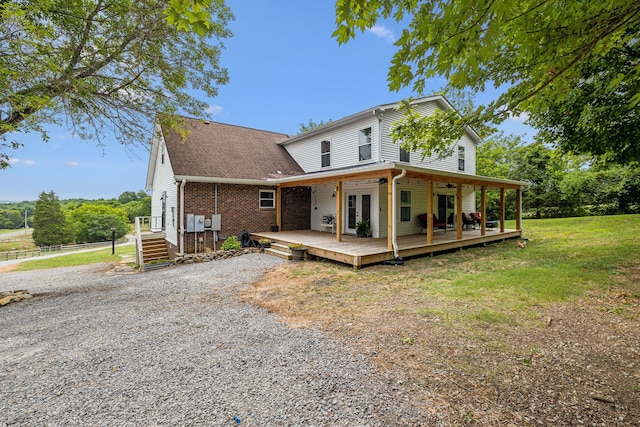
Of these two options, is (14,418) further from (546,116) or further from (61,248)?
(61,248)

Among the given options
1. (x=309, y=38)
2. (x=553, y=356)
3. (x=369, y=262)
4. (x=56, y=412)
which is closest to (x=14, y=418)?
Result: (x=56, y=412)

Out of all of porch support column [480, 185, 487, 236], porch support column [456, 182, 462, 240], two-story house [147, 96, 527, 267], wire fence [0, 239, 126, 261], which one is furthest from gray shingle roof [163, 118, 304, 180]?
wire fence [0, 239, 126, 261]

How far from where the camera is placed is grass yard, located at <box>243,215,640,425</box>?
2615 mm

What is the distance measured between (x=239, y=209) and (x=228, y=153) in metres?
3.25

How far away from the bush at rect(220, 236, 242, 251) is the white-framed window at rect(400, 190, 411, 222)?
7045 mm

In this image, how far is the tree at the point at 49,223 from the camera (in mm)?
42938

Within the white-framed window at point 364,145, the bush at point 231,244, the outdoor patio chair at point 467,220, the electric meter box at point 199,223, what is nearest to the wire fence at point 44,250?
the electric meter box at point 199,223

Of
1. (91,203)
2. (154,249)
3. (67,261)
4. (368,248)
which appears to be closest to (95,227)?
(91,203)

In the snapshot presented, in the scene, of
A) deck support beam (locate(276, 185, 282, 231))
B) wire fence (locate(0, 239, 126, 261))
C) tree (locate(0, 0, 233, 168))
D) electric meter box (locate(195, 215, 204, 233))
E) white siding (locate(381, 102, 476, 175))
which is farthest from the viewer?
wire fence (locate(0, 239, 126, 261))

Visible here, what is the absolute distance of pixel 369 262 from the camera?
8.22 m

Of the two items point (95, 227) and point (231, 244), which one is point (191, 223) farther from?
point (95, 227)

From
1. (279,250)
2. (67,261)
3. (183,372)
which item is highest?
(279,250)

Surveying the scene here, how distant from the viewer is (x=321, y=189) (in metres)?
14.0

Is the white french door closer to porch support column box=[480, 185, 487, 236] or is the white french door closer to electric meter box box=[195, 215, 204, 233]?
porch support column box=[480, 185, 487, 236]
